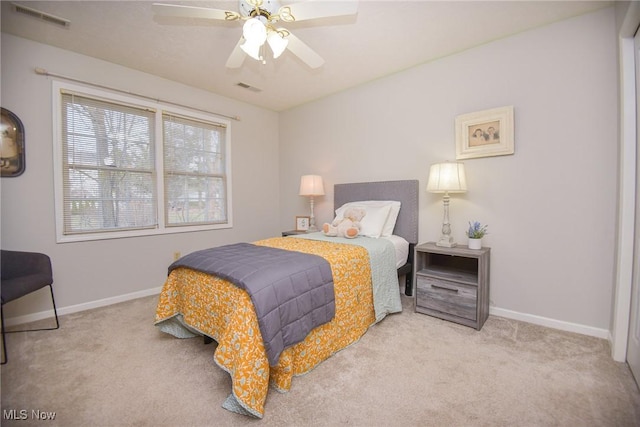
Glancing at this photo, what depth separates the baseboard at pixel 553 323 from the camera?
2.07 metres

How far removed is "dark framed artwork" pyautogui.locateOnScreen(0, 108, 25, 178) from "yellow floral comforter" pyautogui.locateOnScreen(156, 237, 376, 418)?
5.78ft

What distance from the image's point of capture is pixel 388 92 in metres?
3.15

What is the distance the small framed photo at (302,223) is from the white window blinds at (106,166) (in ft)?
5.92

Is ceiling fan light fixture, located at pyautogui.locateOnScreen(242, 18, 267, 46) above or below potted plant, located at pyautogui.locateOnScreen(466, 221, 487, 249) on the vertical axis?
above

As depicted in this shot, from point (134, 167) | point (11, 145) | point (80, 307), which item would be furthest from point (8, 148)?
point (80, 307)

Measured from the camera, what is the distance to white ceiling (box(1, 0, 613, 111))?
6.69 ft

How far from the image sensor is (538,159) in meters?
2.28

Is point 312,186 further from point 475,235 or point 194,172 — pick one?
point 475,235

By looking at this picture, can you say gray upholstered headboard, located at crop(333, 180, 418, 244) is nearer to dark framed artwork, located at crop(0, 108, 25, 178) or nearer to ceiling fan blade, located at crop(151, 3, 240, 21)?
ceiling fan blade, located at crop(151, 3, 240, 21)

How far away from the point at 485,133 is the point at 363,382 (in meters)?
2.33

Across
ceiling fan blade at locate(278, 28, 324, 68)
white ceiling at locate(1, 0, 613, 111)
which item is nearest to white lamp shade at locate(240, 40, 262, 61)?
ceiling fan blade at locate(278, 28, 324, 68)

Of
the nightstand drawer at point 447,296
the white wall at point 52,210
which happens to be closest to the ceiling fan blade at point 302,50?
the white wall at point 52,210

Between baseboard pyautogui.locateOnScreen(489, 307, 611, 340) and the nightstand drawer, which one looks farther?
the nightstand drawer

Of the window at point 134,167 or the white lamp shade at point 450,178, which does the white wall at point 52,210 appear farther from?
the white lamp shade at point 450,178
